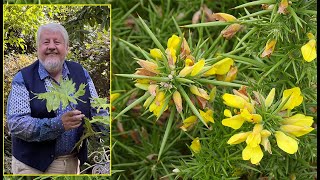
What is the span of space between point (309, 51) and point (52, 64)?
1.67ft

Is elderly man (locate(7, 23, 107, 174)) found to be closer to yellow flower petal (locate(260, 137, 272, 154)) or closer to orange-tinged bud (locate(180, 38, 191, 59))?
orange-tinged bud (locate(180, 38, 191, 59))

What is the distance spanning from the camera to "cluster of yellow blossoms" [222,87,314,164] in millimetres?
1141

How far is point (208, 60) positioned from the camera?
1237mm

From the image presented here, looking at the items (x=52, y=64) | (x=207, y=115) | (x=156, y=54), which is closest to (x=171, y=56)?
(x=156, y=54)

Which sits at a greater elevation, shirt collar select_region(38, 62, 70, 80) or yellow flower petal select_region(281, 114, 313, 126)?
shirt collar select_region(38, 62, 70, 80)

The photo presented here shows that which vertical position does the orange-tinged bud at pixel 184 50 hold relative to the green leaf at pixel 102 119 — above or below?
above

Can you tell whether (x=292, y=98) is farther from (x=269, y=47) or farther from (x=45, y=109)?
(x=45, y=109)

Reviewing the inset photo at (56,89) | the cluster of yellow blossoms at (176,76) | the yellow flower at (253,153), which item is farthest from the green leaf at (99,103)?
the yellow flower at (253,153)

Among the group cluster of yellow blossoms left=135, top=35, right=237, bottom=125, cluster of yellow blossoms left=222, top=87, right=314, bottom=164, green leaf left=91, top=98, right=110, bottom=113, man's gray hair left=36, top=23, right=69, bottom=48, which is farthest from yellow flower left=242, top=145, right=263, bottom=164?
man's gray hair left=36, top=23, right=69, bottom=48

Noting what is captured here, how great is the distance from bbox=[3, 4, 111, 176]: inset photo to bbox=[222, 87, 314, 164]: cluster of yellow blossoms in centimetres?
29

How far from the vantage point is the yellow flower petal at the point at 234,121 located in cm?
116

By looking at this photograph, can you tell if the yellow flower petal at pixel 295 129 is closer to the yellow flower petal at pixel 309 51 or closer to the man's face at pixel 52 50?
the yellow flower petal at pixel 309 51

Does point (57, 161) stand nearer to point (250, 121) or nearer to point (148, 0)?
point (250, 121)

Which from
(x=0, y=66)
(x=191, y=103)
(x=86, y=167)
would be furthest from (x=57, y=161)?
(x=191, y=103)
